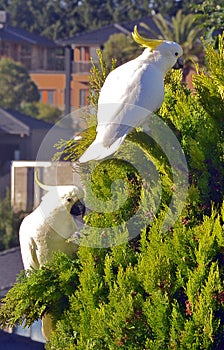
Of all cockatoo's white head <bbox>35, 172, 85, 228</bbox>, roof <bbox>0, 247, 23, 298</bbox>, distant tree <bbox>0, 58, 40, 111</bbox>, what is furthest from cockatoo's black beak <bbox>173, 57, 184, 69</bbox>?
distant tree <bbox>0, 58, 40, 111</bbox>

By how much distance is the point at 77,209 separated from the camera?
3373 millimetres

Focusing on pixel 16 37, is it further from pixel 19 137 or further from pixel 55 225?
pixel 55 225

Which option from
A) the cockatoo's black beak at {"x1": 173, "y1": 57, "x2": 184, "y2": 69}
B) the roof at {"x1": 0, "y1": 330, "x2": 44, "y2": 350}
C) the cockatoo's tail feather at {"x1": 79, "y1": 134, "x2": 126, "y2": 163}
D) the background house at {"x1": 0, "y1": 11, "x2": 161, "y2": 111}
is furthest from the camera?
the background house at {"x1": 0, "y1": 11, "x2": 161, "y2": 111}

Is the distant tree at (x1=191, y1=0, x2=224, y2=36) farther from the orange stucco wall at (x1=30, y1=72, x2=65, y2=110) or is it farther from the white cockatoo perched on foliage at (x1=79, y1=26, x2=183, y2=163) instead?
the orange stucco wall at (x1=30, y1=72, x2=65, y2=110)

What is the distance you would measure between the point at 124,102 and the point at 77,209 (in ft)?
1.64

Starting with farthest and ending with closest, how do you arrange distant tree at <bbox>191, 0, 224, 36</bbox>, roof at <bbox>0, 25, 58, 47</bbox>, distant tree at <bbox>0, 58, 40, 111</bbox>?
roof at <bbox>0, 25, 58, 47</bbox>, distant tree at <bbox>0, 58, 40, 111</bbox>, distant tree at <bbox>191, 0, 224, 36</bbox>

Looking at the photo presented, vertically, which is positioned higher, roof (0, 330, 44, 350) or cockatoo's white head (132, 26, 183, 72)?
cockatoo's white head (132, 26, 183, 72)

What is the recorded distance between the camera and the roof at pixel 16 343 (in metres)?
4.78

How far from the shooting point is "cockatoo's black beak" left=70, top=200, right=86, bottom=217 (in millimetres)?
3359

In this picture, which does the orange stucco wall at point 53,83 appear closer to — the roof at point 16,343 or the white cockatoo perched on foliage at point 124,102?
the roof at point 16,343

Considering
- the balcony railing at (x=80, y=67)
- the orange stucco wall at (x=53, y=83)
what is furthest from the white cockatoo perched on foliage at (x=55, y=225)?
the orange stucco wall at (x=53, y=83)

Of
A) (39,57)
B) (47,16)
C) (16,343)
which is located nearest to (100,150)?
(16,343)

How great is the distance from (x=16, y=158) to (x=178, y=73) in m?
23.1

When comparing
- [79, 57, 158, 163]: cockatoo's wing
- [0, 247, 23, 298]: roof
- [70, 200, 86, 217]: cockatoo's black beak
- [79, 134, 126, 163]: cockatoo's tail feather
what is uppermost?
[79, 57, 158, 163]: cockatoo's wing
